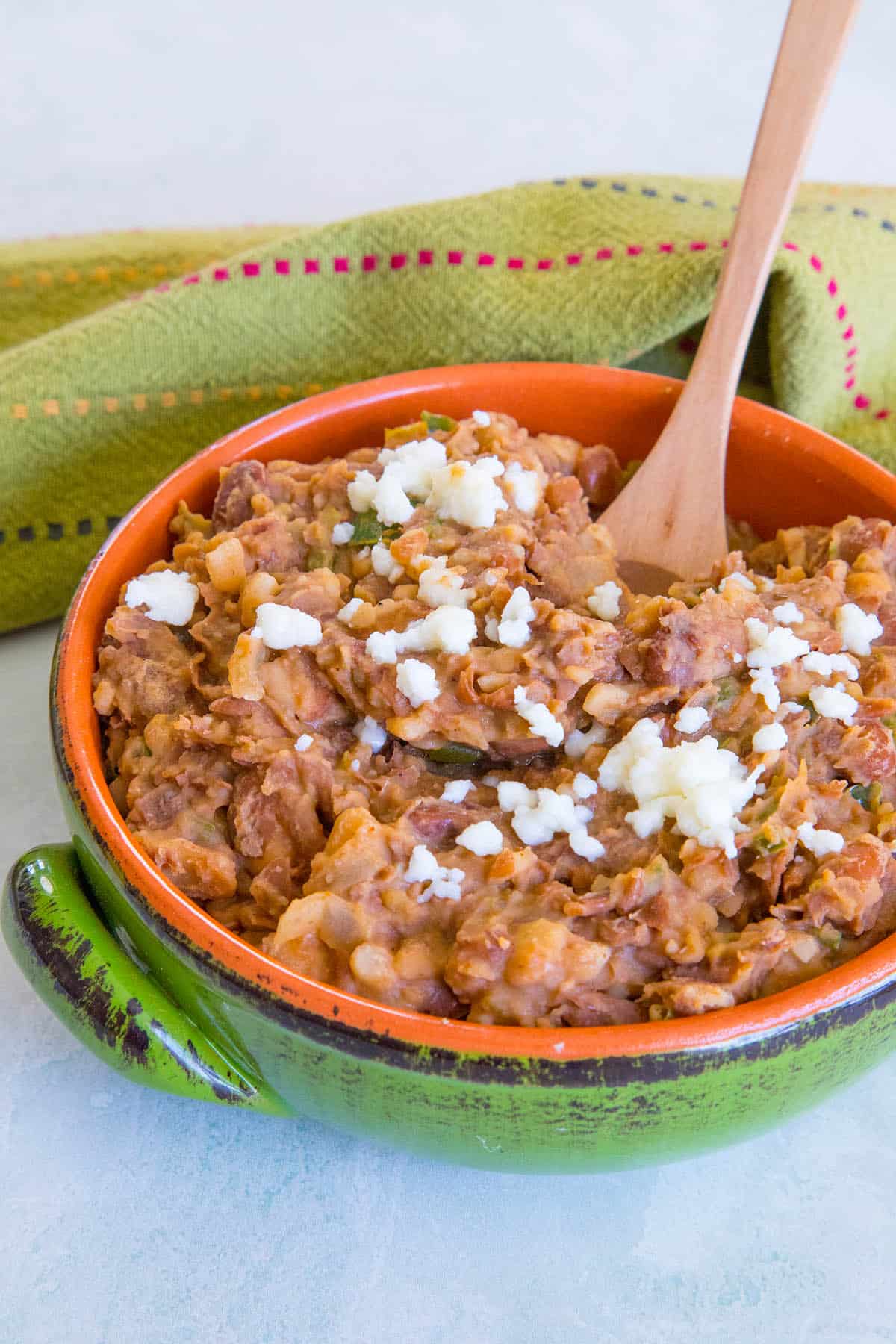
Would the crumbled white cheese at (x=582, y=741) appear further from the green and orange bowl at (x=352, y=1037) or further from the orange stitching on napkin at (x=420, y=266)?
the orange stitching on napkin at (x=420, y=266)

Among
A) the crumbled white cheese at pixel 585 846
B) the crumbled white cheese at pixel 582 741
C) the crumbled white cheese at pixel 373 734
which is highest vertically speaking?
the crumbled white cheese at pixel 582 741

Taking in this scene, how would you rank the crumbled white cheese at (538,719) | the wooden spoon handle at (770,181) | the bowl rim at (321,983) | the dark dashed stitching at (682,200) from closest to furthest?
1. the bowl rim at (321,983)
2. the crumbled white cheese at (538,719)
3. the wooden spoon handle at (770,181)
4. the dark dashed stitching at (682,200)

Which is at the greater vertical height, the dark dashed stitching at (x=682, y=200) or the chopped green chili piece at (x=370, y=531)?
the dark dashed stitching at (x=682, y=200)

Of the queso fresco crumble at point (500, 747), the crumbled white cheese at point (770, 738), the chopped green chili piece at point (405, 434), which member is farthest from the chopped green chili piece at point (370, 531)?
the crumbled white cheese at point (770, 738)

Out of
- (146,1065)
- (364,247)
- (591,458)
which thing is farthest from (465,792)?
(364,247)

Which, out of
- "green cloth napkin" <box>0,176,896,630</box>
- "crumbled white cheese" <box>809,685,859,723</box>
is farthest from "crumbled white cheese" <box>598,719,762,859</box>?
"green cloth napkin" <box>0,176,896,630</box>

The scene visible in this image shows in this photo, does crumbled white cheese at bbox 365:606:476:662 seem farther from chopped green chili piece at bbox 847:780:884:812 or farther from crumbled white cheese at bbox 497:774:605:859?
chopped green chili piece at bbox 847:780:884:812

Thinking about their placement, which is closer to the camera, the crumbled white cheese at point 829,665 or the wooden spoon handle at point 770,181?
the crumbled white cheese at point 829,665

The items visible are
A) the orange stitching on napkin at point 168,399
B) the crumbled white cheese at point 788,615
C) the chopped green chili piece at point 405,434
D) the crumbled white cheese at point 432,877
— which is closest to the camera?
the crumbled white cheese at point 432,877

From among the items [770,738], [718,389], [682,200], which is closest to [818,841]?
[770,738]
